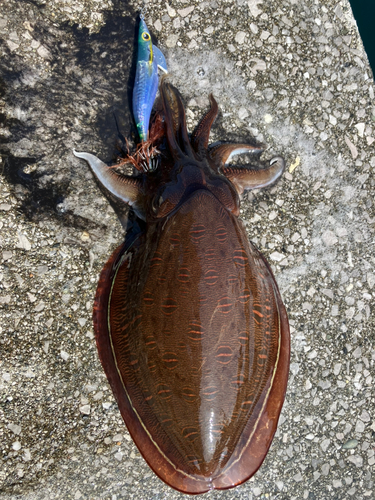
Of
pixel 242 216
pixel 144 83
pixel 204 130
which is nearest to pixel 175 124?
pixel 204 130

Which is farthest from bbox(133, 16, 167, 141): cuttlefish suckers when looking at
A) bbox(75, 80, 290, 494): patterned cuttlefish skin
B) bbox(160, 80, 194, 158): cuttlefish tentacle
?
bbox(75, 80, 290, 494): patterned cuttlefish skin

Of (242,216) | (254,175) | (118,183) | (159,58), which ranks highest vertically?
(159,58)

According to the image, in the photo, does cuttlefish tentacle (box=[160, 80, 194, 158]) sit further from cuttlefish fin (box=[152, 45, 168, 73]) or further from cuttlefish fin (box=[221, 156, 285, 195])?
cuttlefish fin (box=[221, 156, 285, 195])

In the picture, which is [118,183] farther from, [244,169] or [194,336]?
[194,336]

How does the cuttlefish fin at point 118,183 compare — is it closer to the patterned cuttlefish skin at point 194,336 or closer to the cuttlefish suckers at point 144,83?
the patterned cuttlefish skin at point 194,336

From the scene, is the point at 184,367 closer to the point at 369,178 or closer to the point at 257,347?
the point at 257,347

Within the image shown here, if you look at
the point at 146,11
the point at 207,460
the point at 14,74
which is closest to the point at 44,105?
the point at 14,74

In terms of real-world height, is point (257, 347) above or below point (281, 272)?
above
